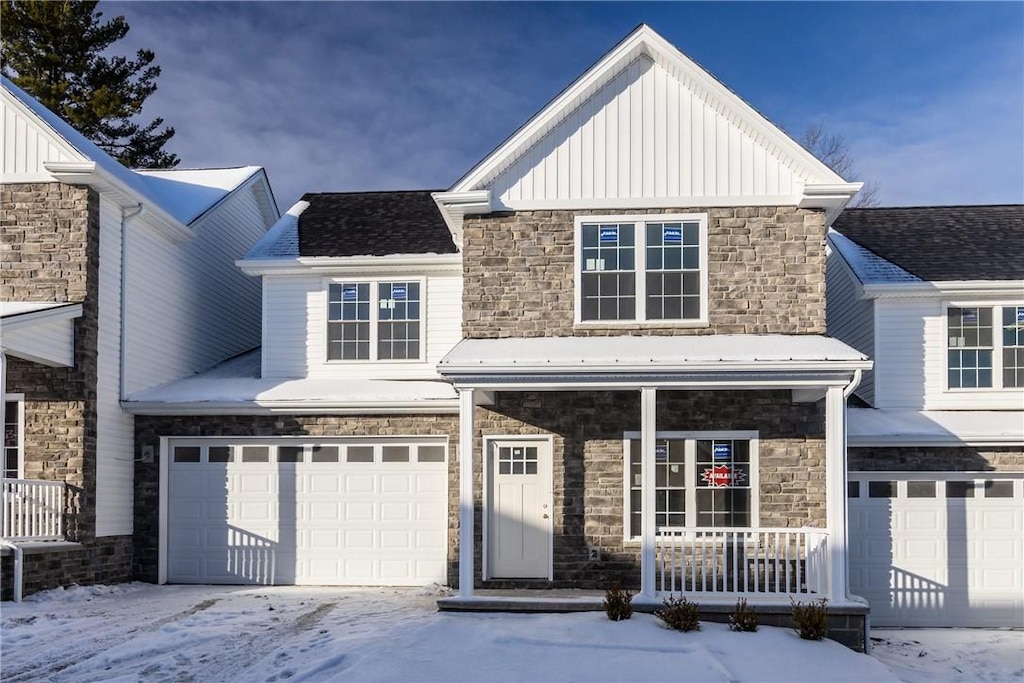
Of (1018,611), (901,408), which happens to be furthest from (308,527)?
(1018,611)

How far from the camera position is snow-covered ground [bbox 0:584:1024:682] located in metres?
8.36

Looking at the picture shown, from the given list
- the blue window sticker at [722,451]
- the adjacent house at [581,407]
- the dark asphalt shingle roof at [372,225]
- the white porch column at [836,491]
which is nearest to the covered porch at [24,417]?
the adjacent house at [581,407]

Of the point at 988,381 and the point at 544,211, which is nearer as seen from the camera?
the point at 544,211

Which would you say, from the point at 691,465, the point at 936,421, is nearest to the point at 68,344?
the point at 691,465

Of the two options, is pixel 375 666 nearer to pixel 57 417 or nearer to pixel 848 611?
pixel 848 611

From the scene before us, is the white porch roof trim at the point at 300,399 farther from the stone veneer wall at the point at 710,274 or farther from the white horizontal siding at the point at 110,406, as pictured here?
the stone veneer wall at the point at 710,274

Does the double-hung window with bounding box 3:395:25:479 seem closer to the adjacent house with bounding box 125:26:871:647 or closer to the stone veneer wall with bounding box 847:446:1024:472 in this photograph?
the adjacent house with bounding box 125:26:871:647

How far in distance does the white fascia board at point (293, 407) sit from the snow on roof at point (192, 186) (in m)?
3.25

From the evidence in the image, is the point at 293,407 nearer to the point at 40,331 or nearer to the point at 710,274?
the point at 40,331

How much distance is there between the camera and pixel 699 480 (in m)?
12.2

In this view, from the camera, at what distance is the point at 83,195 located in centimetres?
1250

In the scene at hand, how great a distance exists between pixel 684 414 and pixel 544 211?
3.37 meters

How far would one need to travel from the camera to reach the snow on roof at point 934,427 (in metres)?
12.4

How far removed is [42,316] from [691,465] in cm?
863
